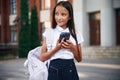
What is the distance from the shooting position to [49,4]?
34.6 m

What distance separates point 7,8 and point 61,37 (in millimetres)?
38804

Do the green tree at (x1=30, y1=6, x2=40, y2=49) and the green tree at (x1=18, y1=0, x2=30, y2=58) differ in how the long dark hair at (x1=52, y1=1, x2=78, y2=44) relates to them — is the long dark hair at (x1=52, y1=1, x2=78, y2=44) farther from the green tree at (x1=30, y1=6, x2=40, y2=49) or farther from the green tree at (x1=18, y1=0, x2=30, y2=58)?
the green tree at (x1=18, y1=0, x2=30, y2=58)

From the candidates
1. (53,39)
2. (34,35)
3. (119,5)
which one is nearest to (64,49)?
(53,39)

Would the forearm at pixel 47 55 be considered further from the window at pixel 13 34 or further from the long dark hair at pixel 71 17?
the window at pixel 13 34

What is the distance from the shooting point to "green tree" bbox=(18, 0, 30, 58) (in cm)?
2894

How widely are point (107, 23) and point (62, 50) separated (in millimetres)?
23956

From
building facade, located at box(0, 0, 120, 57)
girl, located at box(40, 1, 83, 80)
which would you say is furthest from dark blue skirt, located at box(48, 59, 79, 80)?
building facade, located at box(0, 0, 120, 57)

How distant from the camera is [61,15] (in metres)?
3.21

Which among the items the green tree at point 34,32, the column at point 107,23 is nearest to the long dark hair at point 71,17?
the column at point 107,23

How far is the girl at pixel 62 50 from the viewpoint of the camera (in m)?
3.16

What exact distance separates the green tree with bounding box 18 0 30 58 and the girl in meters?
25.7

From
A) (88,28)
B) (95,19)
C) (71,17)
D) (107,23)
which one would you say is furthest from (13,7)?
(71,17)

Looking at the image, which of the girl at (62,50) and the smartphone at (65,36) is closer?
the smartphone at (65,36)

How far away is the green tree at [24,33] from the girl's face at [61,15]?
84.3 feet
